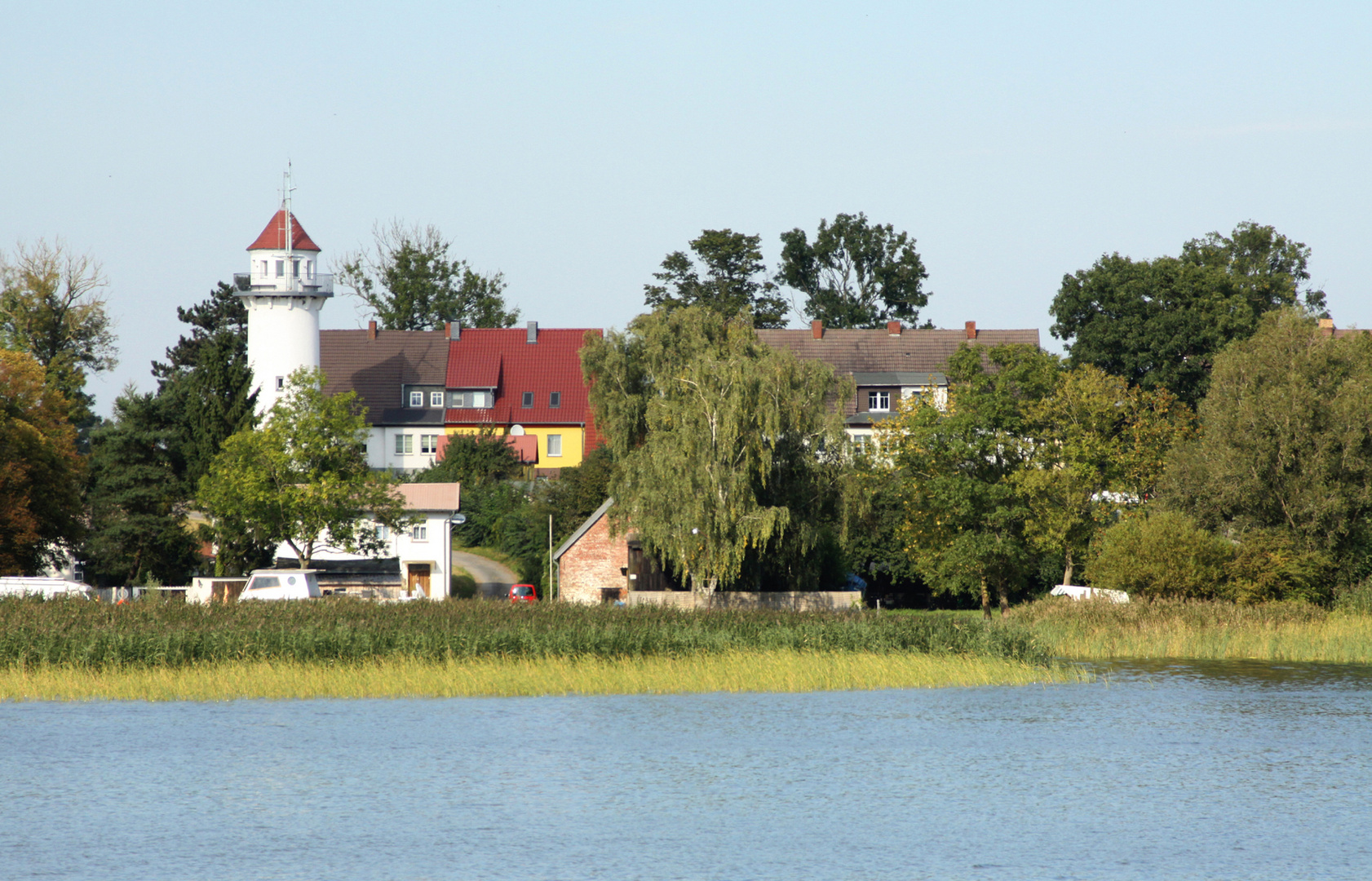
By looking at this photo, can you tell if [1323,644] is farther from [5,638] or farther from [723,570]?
[5,638]

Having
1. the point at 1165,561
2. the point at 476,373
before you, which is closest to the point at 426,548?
the point at 476,373

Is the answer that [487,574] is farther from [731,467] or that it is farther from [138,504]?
[731,467]

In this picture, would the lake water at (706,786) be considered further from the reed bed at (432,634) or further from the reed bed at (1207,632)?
the reed bed at (1207,632)

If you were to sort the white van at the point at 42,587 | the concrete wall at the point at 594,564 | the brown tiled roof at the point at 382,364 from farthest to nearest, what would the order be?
1. the brown tiled roof at the point at 382,364
2. the concrete wall at the point at 594,564
3. the white van at the point at 42,587

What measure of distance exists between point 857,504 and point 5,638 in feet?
95.7

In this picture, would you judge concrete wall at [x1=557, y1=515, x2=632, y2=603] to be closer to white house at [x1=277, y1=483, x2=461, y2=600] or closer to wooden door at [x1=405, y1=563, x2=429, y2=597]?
white house at [x1=277, y1=483, x2=461, y2=600]

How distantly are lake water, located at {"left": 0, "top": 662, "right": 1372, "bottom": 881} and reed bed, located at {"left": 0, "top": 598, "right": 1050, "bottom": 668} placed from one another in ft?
7.76

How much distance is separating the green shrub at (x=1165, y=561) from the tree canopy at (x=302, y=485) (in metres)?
29.2

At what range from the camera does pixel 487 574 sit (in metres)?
73.8

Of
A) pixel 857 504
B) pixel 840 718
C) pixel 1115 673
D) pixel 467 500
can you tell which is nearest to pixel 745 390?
pixel 857 504

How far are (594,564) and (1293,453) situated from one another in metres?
26.5

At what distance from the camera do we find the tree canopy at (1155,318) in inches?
3211

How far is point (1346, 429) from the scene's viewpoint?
52875 millimetres

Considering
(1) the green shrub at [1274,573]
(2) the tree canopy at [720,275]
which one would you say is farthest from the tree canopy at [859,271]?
(1) the green shrub at [1274,573]
